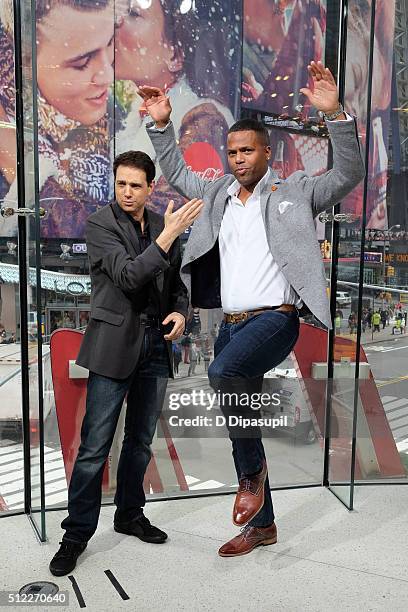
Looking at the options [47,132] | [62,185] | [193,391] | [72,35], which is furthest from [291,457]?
[72,35]

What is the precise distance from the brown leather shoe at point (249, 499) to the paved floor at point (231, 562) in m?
0.25

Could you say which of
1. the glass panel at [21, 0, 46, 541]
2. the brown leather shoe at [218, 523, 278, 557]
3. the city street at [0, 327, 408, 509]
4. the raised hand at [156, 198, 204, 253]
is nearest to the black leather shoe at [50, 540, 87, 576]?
the glass panel at [21, 0, 46, 541]

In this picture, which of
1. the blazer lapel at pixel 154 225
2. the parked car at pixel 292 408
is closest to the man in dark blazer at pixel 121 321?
the blazer lapel at pixel 154 225

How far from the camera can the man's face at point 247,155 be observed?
7.45 feet

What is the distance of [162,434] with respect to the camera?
3096 mm

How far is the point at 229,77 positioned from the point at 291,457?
1.91 meters

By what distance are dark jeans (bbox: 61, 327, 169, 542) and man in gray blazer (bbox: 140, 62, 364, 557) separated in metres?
0.28

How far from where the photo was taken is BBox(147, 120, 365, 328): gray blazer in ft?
7.04

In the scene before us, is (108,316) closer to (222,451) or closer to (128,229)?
(128,229)

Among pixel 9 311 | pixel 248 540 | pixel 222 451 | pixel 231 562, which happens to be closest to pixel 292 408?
pixel 222 451

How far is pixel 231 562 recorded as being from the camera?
2439 millimetres

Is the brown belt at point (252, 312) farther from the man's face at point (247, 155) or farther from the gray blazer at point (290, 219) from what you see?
the man's face at point (247, 155)

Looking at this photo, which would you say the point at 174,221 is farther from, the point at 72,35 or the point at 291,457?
the point at 291,457

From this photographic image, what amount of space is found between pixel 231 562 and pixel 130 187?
56.2 inches
